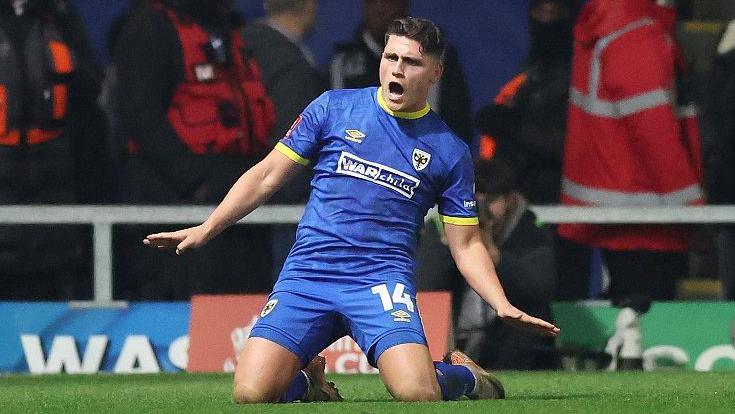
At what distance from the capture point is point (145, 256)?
13500mm

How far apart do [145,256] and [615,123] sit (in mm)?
3423

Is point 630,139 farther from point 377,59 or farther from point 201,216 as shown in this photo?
point 201,216

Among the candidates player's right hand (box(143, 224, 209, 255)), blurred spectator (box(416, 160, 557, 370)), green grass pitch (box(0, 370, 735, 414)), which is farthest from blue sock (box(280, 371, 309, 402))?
blurred spectator (box(416, 160, 557, 370))

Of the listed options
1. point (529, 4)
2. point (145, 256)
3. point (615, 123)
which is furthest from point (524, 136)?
point (145, 256)

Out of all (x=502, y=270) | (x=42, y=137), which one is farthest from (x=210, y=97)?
(x=502, y=270)

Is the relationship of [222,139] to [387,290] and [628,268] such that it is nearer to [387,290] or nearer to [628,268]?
[628,268]

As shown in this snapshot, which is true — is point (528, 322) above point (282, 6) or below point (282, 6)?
below

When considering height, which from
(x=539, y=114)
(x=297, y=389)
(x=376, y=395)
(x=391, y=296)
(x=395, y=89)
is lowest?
(x=376, y=395)

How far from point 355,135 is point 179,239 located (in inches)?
40.8

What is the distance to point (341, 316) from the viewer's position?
850 centimetres

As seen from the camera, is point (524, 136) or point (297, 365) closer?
point (297, 365)

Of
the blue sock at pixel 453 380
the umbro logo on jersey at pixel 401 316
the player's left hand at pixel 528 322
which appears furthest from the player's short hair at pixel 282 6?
the player's left hand at pixel 528 322

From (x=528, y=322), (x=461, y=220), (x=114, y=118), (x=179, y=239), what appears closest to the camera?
(x=528, y=322)

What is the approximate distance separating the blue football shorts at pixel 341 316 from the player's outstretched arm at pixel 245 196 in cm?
45
